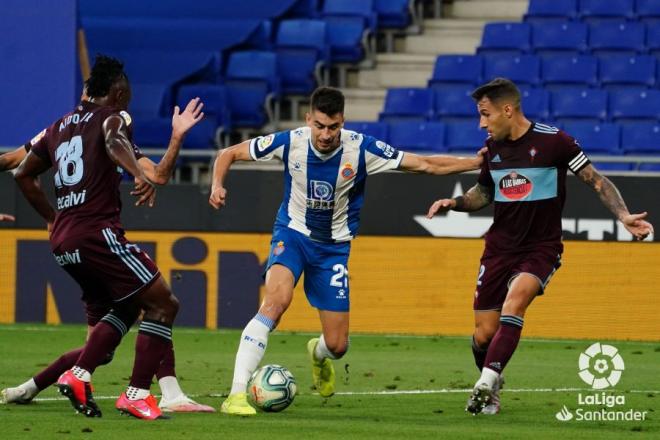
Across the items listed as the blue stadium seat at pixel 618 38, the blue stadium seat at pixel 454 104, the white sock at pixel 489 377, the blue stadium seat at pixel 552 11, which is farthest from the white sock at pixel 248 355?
the blue stadium seat at pixel 552 11

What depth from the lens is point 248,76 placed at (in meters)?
21.7

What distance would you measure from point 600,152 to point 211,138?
559 cm

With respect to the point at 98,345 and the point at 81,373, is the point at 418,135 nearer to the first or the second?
the point at 98,345

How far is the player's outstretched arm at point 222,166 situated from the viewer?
29.8 ft

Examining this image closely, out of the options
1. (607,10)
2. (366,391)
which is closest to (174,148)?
(366,391)

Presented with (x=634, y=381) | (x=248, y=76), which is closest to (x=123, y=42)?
(x=248, y=76)

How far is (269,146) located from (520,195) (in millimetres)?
1753

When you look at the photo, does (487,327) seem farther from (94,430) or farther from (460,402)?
(94,430)

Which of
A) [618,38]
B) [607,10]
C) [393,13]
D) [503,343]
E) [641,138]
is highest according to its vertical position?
[393,13]

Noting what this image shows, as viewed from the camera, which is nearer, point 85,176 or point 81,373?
point 81,373

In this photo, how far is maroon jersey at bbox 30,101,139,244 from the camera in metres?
8.87

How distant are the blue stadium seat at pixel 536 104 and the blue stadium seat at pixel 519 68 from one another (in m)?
0.61

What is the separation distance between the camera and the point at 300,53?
21891mm

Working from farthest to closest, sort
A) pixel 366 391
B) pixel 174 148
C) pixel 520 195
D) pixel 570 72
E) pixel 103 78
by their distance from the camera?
pixel 570 72 < pixel 366 391 < pixel 520 195 < pixel 103 78 < pixel 174 148
